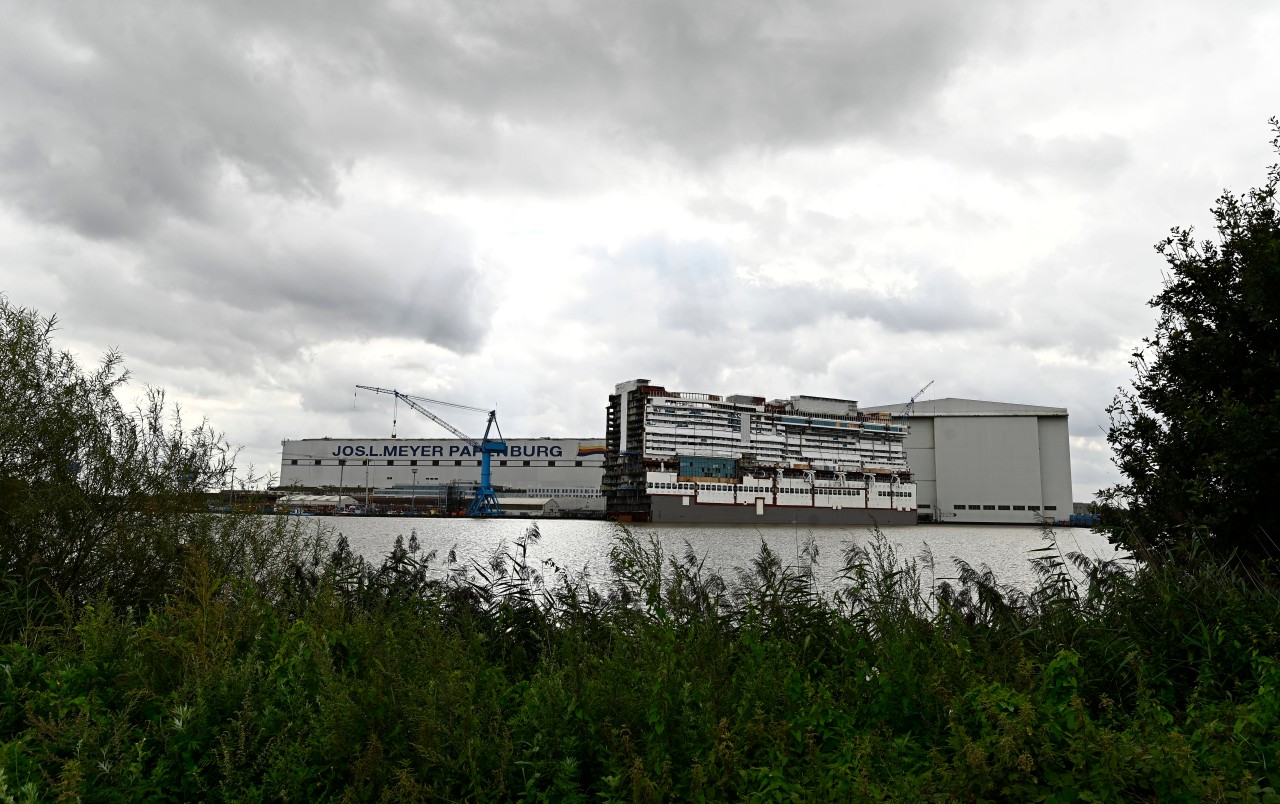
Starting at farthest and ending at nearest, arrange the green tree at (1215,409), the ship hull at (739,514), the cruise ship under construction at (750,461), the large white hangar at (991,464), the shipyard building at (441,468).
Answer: the shipyard building at (441,468), the large white hangar at (991,464), the cruise ship under construction at (750,461), the ship hull at (739,514), the green tree at (1215,409)

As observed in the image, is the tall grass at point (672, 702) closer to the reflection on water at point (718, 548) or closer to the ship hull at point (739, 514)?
the reflection on water at point (718, 548)

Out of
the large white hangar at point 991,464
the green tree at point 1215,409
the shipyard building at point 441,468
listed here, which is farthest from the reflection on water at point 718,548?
the shipyard building at point 441,468

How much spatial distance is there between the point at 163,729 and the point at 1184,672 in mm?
5641

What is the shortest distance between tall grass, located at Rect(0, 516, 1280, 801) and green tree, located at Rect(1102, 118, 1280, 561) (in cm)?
126

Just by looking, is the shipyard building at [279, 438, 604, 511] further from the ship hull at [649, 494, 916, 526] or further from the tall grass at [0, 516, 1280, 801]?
the tall grass at [0, 516, 1280, 801]

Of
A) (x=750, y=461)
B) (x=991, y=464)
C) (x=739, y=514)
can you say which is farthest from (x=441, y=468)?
(x=991, y=464)

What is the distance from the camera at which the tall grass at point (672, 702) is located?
3.42 m

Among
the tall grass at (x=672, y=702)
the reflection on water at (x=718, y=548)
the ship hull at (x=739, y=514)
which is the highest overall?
the ship hull at (x=739, y=514)

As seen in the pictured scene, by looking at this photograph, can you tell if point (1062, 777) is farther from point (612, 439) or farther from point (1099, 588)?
point (612, 439)

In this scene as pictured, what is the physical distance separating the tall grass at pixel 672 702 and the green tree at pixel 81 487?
3.99ft

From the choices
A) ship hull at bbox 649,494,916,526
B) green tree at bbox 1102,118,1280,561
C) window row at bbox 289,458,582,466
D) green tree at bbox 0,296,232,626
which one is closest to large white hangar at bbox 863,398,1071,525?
ship hull at bbox 649,494,916,526

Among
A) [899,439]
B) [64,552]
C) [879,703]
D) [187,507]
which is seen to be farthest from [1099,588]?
[899,439]

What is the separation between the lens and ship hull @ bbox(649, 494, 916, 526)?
8212cm

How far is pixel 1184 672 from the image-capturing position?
5.20m
